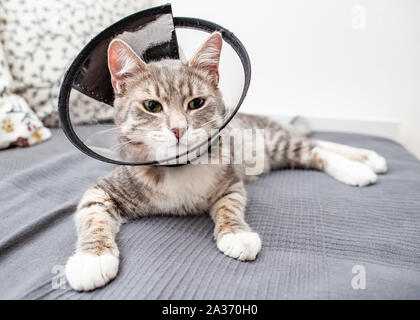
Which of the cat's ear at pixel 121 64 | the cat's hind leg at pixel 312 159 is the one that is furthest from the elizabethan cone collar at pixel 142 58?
the cat's hind leg at pixel 312 159

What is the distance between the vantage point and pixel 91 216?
2.71 feet

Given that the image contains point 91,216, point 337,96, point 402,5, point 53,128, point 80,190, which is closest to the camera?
point 91,216

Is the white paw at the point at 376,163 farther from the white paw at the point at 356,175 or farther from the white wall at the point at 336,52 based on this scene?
the white wall at the point at 336,52

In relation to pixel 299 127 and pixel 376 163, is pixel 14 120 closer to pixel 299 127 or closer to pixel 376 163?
pixel 299 127

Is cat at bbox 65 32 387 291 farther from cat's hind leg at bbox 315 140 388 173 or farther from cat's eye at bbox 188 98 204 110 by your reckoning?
cat's hind leg at bbox 315 140 388 173

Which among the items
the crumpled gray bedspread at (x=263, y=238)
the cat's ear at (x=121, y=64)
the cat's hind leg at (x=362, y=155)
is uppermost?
the cat's ear at (x=121, y=64)

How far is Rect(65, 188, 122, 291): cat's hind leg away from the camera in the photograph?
2.02 feet

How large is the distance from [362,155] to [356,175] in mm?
247

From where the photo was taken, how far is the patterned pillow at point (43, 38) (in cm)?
152

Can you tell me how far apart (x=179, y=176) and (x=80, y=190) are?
0.45 metres

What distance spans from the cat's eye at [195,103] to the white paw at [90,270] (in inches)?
18.1

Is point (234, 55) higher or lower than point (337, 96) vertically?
higher
